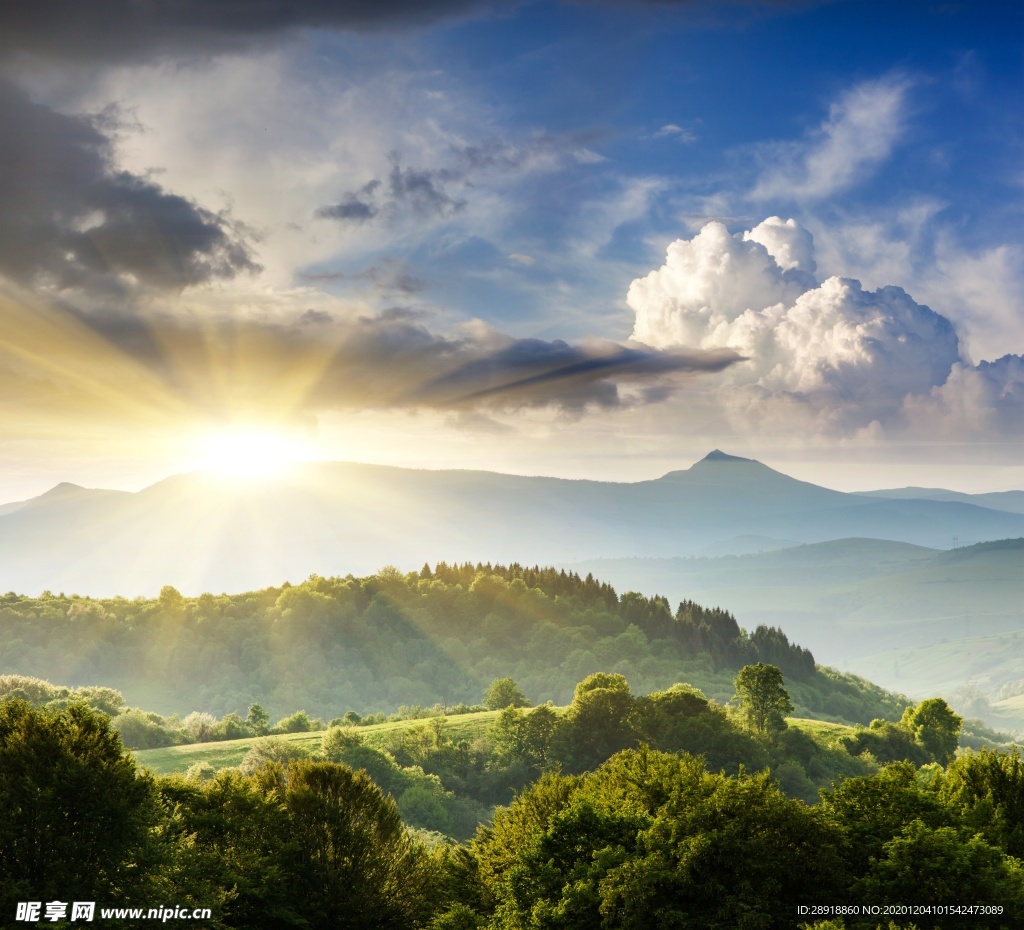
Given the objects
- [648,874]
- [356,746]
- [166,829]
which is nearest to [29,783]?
[166,829]

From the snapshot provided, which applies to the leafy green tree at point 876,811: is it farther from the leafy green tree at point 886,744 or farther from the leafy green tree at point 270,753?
the leafy green tree at point 886,744

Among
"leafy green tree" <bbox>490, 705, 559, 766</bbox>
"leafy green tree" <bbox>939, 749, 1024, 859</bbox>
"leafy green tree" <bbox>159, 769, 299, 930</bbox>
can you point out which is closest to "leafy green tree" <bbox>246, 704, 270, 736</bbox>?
"leafy green tree" <bbox>490, 705, 559, 766</bbox>

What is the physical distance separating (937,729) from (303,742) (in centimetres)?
10886

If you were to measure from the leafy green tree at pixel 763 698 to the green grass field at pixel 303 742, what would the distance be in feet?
47.8

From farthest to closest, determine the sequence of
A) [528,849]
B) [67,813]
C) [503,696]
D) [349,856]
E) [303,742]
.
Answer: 1. [503,696]
2. [303,742]
3. [349,856]
4. [528,849]
5. [67,813]

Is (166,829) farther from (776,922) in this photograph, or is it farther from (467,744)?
(467,744)

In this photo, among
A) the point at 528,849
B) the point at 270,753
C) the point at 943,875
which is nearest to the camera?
the point at 943,875

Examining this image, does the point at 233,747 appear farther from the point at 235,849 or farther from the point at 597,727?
the point at 235,849

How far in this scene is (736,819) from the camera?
3341 cm

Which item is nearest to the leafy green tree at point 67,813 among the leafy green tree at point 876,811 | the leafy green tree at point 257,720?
the leafy green tree at point 876,811

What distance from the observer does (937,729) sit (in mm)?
136500

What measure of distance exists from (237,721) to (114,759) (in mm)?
137213

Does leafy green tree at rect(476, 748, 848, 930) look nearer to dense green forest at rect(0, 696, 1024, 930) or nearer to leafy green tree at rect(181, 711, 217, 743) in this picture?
dense green forest at rect(0, 696, 1024, 930)

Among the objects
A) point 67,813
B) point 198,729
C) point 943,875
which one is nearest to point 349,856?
point 67,813
